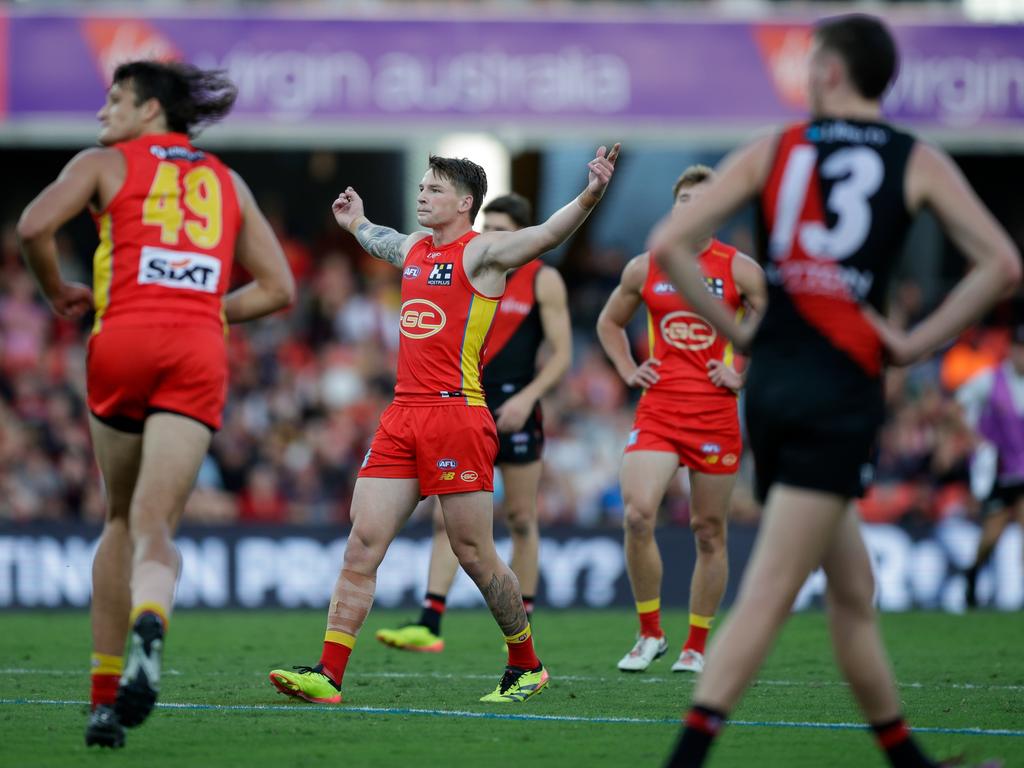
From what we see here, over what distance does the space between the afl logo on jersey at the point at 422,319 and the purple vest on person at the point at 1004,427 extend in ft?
26.7

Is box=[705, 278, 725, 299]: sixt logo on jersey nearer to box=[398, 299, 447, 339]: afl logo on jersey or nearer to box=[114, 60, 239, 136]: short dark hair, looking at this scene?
box=[398, 299, 447, 339]: afl logo on jersey

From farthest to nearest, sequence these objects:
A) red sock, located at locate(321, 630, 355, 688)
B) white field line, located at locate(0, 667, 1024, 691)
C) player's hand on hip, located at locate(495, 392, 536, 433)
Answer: player's hand on hip, located at locate(495, 392, 536, 433) < white field line, located at locate(0, 667, 1024, 691) < red sock, located at locate(321, 630, 355, 688)

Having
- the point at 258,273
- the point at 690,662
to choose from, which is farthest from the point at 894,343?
the point at 690,662

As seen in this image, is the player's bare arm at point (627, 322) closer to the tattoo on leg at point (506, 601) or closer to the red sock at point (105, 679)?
the tattoo on leg at point (506, 601)

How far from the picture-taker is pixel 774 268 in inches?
201

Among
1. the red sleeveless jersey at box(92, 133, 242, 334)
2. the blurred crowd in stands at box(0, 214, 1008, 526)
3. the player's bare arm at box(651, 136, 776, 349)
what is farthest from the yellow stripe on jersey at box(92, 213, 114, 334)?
the blurred crowd in stands at box(0, 214, 1008, 526)

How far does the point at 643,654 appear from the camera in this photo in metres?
9.05

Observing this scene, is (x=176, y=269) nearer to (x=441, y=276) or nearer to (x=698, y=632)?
(x=441, y=276)

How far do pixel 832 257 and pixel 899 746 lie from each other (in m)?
1.60

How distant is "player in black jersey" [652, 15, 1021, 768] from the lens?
4.95 meters

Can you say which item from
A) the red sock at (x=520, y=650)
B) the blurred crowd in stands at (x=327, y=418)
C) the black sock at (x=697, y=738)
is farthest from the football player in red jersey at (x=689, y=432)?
the blurred crowd in stands at (x=327, y=418)

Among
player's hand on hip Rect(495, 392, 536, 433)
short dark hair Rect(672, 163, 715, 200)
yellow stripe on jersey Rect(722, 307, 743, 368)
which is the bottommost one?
player's hand on hip Rect(495, 392, 536, 433)

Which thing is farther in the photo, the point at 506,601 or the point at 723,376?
the point at 723,376

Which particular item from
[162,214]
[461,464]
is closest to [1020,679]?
[461,464]
